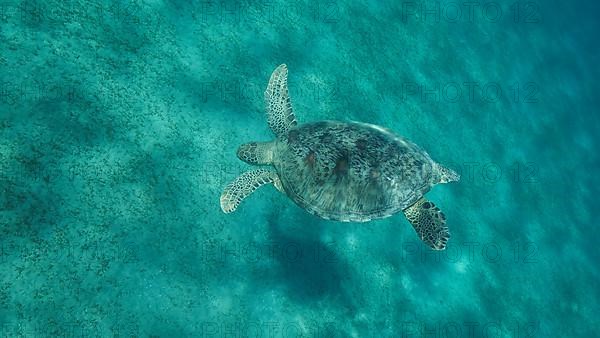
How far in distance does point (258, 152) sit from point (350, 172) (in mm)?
1891

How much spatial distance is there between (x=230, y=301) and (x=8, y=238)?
3.60m

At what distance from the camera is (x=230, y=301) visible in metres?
6.14

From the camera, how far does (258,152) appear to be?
6.37 meters

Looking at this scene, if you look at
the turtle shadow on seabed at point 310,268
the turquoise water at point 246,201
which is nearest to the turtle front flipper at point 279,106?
the turquoise water at point 246,201

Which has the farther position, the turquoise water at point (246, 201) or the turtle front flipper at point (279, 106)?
the turtle front flipper at point (279, 106)

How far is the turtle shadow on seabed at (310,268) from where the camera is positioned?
6.78 meters

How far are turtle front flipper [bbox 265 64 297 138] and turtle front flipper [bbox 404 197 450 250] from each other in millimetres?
2933

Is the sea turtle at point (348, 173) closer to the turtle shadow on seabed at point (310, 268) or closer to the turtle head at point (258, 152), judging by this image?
the turtle head at point (258, 152)

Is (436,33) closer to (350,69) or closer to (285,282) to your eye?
(350,69)

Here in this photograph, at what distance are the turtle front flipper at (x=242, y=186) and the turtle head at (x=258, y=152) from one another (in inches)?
Result: 10.9

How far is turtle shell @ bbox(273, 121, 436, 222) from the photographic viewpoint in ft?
18.0

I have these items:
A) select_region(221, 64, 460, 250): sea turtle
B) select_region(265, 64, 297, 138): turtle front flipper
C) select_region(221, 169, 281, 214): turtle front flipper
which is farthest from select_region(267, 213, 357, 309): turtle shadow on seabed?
select_region(265, 64, 297, 138): turtle front flipper

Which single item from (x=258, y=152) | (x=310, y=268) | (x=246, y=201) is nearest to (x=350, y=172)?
(x=258, y=152)

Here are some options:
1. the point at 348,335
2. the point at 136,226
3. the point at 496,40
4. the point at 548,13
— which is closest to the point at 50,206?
the point at 136,226
